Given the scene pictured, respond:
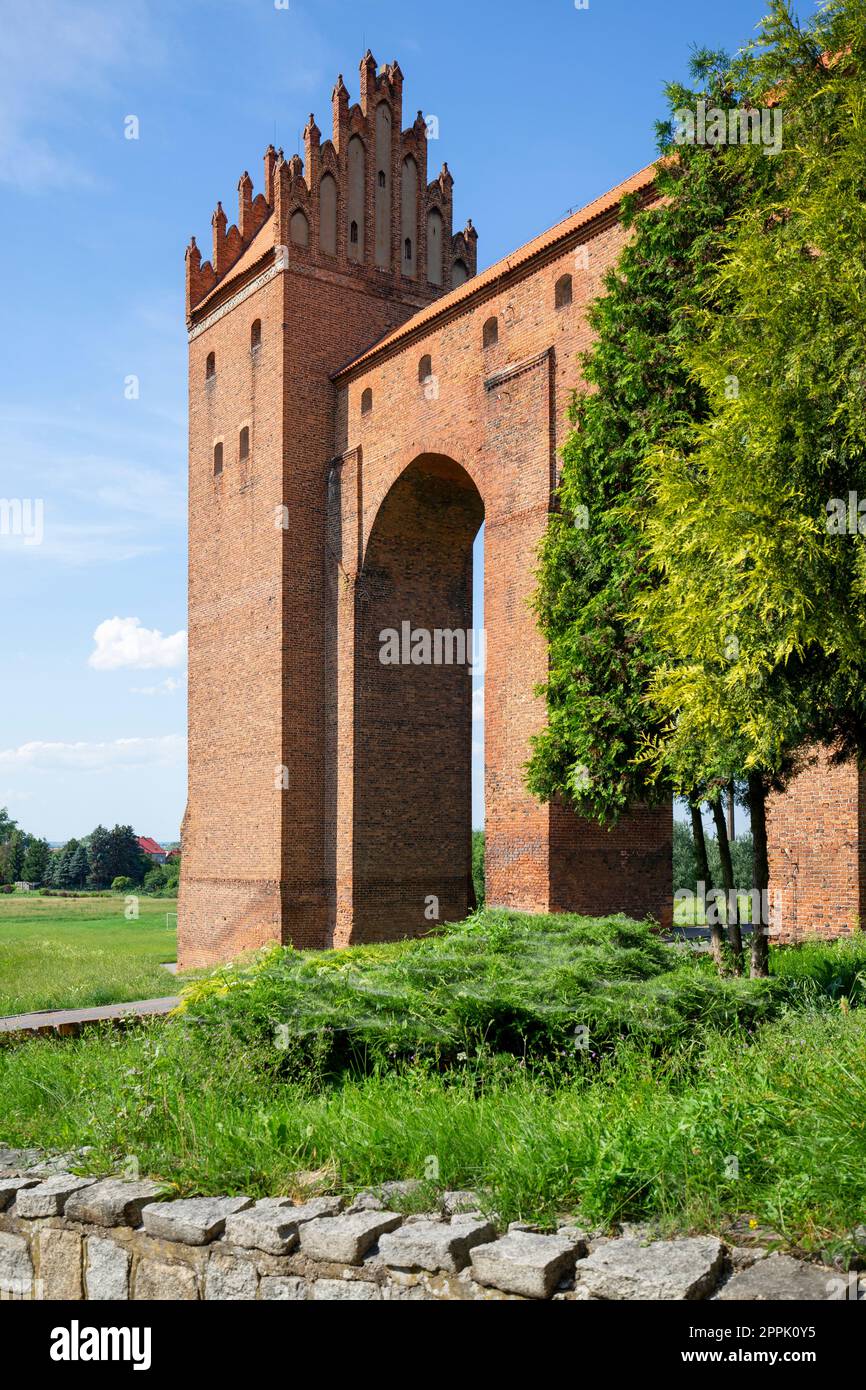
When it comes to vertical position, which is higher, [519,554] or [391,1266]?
[519,554]

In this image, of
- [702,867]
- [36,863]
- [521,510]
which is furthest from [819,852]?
[36,863]

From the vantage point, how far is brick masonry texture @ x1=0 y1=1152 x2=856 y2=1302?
310cm

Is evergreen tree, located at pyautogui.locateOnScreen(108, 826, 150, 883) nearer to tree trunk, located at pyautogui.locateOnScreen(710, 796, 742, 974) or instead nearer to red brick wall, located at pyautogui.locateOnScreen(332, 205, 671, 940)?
red brick wall, located at pyautogui.locateOnScreen(332, 205, 671, 940)

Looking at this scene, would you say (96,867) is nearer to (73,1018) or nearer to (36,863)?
(36,863)

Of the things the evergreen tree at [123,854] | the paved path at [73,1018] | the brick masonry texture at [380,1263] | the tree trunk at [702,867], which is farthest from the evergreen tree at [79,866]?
the brick masonry texture at [380,1263]

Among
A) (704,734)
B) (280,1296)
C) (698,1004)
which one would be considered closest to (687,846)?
(704,734)

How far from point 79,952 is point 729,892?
15.7 m

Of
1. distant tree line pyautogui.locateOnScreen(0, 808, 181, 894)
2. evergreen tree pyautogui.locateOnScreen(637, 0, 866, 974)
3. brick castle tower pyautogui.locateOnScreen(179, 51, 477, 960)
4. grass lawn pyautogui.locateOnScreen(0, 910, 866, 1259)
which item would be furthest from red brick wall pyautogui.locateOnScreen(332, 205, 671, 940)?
distant tree line pyautogui.locateOnScreen(0, 808, 181, 894)

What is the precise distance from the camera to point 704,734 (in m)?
9.14

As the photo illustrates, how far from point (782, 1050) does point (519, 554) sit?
1062 cm

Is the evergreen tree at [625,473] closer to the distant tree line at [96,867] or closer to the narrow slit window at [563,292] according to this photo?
the narrow slit window at [563,292]

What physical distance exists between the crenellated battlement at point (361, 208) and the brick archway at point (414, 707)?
5.26 m

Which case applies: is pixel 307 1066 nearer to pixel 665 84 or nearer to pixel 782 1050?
pixel 782 1050

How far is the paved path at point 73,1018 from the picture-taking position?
8204 millimetres
